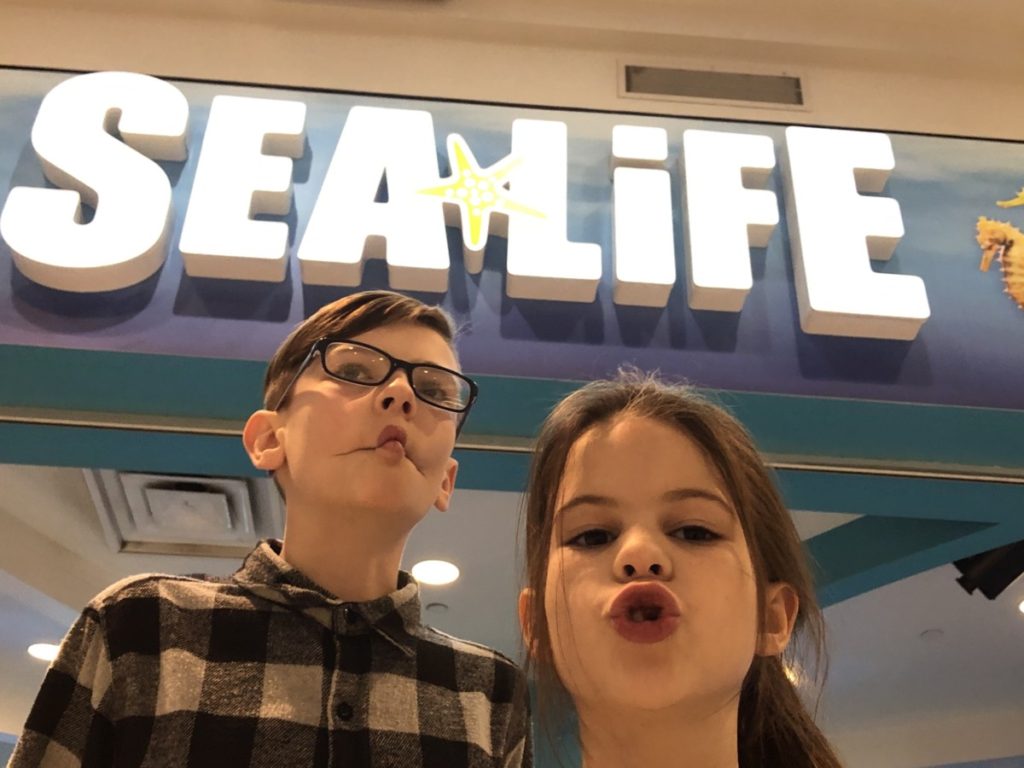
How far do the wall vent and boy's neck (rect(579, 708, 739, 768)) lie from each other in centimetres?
156

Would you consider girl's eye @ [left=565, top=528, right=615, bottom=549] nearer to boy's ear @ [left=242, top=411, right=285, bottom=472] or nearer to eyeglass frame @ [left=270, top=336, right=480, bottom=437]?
eyeglass frame @ [left=270, top=336, right=480, bottom=437]

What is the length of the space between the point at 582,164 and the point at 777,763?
1.20m

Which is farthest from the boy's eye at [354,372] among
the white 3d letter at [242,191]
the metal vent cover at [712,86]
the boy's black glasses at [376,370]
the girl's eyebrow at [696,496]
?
the metal vent cover at [712,86]

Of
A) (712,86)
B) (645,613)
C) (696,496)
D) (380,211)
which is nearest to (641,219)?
(380,211)

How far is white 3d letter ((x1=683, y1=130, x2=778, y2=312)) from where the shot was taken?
1.55m

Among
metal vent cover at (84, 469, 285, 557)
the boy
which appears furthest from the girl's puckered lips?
metal vent cover at (84, 469, 285, 557)

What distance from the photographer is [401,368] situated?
98 centimetres

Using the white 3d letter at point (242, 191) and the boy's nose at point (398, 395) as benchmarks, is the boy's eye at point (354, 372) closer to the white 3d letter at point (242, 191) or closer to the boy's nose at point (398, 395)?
the boy's nose at point (398, 395)

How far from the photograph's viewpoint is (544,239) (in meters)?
1.57

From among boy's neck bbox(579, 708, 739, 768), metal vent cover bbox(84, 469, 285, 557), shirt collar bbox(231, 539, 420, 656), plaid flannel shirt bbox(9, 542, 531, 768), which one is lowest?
boy's neck bbox(579, 708, 739, 768)

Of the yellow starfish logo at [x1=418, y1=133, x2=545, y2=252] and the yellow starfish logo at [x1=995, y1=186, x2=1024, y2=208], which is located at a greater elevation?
the yellow starfish logo at [x1=995, y1=186, x2=1024, y2=208]

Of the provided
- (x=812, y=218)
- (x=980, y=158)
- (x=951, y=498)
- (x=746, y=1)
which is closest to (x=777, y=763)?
(x=951, y=498)

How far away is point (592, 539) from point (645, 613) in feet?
0.32

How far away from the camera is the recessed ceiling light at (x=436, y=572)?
106 inches
